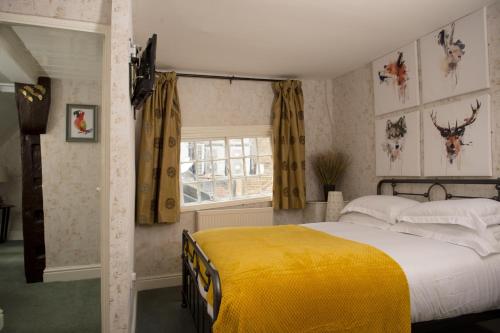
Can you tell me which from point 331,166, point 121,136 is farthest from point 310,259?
point 331,166

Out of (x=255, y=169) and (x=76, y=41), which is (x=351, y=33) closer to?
(x=255, y=169)

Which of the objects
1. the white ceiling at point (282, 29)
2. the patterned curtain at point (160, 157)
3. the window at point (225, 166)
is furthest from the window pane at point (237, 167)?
the white ceiling at point (282, 29)

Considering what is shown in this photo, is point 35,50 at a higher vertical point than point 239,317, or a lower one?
higher

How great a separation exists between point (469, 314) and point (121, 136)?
2.32 meters

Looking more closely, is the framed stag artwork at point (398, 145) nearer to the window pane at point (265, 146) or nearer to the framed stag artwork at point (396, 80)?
the framed stag artwork at point (396, 80)

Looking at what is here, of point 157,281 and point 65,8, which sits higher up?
point 65,8

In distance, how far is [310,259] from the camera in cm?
178

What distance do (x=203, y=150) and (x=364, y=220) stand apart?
2027 millimetres

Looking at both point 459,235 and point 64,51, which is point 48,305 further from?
point 459,235

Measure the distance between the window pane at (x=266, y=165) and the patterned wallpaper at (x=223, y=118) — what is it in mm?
465

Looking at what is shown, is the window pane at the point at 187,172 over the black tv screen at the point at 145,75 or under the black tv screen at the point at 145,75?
under

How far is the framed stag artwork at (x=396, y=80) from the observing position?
310cm

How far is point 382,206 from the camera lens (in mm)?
2928

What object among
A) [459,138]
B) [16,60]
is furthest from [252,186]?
[16,60]
